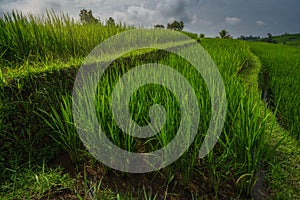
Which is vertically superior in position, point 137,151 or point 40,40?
point 40,40

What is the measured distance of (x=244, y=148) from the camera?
1262mm

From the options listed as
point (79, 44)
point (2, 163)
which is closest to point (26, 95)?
point (2, 163)

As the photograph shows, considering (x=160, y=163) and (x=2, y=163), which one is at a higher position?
(x=160, y=163)

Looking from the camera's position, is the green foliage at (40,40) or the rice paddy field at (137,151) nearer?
the rice paddy field at (137,151)

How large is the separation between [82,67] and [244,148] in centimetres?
173

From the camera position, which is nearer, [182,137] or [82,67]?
[182,137]

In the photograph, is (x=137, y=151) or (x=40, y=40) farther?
(x=40, y=40)

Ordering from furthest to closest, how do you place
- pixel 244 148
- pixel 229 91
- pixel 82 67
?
pixel 82 67, pixel 229 91, pixel 244 148

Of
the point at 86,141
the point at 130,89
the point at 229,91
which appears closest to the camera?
the point at 86,141

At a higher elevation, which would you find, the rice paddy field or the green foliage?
the green foliage

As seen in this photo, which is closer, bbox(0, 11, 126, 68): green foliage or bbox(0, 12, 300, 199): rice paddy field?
bbox(0, 12, 300, 199): rice paddy field

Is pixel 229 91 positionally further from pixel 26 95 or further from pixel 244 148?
pixel 26 95

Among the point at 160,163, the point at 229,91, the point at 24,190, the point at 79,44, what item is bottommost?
the point at 24,190

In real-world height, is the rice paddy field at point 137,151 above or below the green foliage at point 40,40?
below
